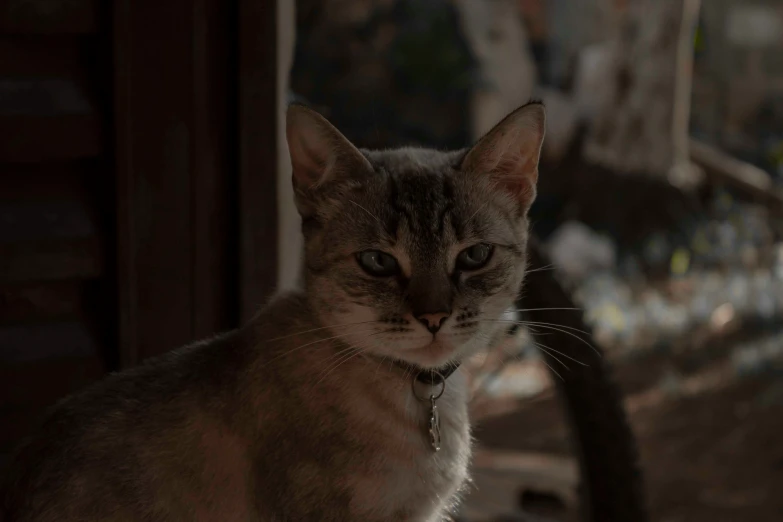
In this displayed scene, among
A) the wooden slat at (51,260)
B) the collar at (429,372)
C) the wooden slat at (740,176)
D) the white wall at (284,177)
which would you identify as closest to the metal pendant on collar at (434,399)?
the collar at (429,372)

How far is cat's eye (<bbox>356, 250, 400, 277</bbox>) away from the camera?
7.22 feet

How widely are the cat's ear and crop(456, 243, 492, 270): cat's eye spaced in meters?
0.17

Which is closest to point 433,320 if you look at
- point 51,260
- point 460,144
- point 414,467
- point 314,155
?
point 414,467

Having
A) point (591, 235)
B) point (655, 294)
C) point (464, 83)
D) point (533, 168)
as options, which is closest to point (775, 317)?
point (655, 294)

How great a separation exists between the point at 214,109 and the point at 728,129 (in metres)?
8.51

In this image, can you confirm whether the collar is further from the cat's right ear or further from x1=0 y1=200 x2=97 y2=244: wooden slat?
x1=0 y1=200 x2=97 y2=244: wooden slat

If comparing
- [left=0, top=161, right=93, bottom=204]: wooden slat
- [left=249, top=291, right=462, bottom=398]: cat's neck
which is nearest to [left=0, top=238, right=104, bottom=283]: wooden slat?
[left=0, top=161, right=93, bottom=204]: wooden slat

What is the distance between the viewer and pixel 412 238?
2186mm

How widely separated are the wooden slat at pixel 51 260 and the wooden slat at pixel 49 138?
0.23 metres

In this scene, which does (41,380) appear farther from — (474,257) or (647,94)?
(647,94)

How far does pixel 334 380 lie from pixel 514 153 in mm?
660

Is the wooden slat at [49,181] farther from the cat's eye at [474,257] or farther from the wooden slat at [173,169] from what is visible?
the cat's eye at [474,257]

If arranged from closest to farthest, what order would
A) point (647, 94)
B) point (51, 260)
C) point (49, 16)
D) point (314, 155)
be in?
point (314, 155) < point (49, 16) < point (51, 260) < point (647, 94)

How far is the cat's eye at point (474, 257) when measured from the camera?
2.23 meters
